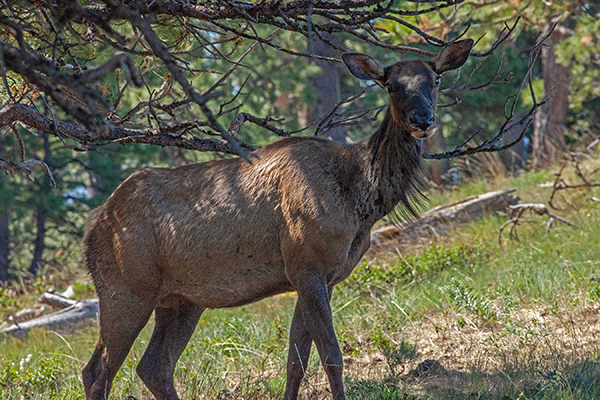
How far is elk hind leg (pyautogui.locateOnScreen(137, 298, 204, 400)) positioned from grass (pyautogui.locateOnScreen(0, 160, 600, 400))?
0.42m

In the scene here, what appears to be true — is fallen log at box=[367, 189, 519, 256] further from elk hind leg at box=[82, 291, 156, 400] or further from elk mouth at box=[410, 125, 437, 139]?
elk mouth at box=[410, 125, 437, 139]

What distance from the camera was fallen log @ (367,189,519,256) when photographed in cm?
1019

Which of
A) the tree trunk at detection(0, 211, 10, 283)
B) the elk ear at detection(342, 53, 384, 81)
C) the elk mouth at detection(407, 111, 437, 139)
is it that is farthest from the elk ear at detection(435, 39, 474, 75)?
the tree trunk at detection(0, 211, 10, 283)

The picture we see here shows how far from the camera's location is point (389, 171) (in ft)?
15.9

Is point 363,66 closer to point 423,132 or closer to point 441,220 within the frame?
point 423,132

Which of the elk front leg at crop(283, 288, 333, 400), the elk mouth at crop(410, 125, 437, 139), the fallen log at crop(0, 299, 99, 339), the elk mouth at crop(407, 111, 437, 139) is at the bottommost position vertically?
the fallen log at crop(0, 299, 99, 339)

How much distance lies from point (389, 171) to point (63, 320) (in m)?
6.44

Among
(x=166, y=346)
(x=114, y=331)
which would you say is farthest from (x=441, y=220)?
(x=114, y=331)

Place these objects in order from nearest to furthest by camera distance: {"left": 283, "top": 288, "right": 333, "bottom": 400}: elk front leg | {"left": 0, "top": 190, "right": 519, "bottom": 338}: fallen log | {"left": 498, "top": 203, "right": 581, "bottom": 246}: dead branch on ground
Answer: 1. {"left": 283, "top": 288, "right": 333, "bottom": 400}: elk front leg
2. {"left": 498, "top": 203, "right": 581, "bottom": 246}: dead branch on ground
3. {"left": 0, "top": 190, "right": 519, "bottom": 338}: fallen log

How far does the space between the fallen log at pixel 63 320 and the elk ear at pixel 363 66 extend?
600 centimetres

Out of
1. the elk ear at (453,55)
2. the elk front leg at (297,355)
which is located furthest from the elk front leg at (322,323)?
the elk ear at (453,55)

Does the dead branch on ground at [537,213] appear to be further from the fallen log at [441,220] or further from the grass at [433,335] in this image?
the fallen log at [441,220]

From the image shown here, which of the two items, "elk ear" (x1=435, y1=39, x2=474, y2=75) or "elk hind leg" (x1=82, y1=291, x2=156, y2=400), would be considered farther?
"elk hind leg" (x1=82, y1=291, x2=156, y2=400)

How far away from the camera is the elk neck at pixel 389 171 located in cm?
480
